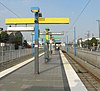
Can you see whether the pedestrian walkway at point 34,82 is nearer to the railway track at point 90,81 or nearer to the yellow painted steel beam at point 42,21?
the railway track at point 90,81

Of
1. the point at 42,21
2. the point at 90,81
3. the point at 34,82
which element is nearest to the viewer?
the point at 34,82

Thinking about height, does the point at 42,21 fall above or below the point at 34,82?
above

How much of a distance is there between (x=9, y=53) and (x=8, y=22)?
8.09 meters

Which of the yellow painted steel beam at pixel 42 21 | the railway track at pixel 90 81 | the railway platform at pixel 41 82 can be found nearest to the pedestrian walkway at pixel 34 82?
the railway platform at pixel 41 82

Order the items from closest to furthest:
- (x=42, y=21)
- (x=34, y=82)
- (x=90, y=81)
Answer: (x=34, y=82), (x=90, y=81), (x=42, y=21)

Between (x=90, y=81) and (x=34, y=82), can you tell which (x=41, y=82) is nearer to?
(x=34, y=82)

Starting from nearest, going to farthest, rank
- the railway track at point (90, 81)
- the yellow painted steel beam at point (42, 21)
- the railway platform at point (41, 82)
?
the railway platform at point (41, 82) < the railway track at point (90, 81) < the yellow painted steel beam at point (42, 21)

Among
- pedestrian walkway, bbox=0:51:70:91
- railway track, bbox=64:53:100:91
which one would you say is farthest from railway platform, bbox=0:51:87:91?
railway track, bbox=64:53:100:91

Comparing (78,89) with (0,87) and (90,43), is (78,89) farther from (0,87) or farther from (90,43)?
(90,43)

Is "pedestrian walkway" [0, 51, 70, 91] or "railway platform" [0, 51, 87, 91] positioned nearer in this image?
"pedestrian walkway" [0, 51, 70, 91]

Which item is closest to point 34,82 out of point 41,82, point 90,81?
point 41,82

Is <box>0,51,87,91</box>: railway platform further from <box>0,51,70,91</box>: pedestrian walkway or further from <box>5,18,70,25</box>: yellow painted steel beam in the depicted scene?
<box>5,18,70,25</box>: yellow painted steel beam

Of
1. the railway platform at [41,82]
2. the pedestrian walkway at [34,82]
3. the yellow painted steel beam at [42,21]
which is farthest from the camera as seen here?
the yellow painted steel beam at [42,21]

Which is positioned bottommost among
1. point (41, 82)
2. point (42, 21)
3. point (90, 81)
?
point (90, 81)
